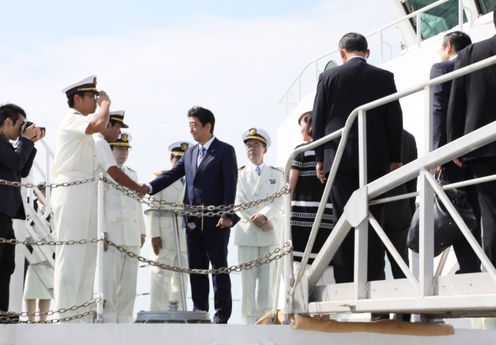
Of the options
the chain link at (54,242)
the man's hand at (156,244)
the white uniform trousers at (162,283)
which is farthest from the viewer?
the man's hand at (156,244)

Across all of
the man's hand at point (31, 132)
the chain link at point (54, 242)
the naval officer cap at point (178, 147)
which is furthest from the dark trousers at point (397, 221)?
the naval officer cap at point (178, 147)

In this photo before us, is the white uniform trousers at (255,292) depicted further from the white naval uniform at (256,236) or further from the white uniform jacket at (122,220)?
the white uniform jacket at (122,220)

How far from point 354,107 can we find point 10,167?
104 inches

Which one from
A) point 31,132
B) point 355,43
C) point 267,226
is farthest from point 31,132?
point 267,226

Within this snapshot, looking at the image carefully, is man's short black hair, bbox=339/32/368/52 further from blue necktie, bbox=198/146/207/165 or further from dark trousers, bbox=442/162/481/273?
blue necktie, bbox=198/146/207/165

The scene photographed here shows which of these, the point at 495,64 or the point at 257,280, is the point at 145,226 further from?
the point at 495,64

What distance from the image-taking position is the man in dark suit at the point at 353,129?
22.5ft

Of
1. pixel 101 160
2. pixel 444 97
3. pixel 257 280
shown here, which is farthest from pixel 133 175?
pixel 444 97

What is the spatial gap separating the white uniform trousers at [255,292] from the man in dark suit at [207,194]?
143 centimetres

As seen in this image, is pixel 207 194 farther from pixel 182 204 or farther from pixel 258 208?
pixel 258 208

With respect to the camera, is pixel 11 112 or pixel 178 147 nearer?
pixel 11 112

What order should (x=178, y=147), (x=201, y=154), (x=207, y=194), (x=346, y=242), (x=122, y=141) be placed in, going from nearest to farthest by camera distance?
(x=346, y=242)
(x=207, y=194)
(x=201, y=154)
(x=122, y=141)
(x=178, y=147)

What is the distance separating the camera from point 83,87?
797 cm

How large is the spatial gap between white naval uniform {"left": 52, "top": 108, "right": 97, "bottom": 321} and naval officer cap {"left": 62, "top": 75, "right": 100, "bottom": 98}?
152 mm
